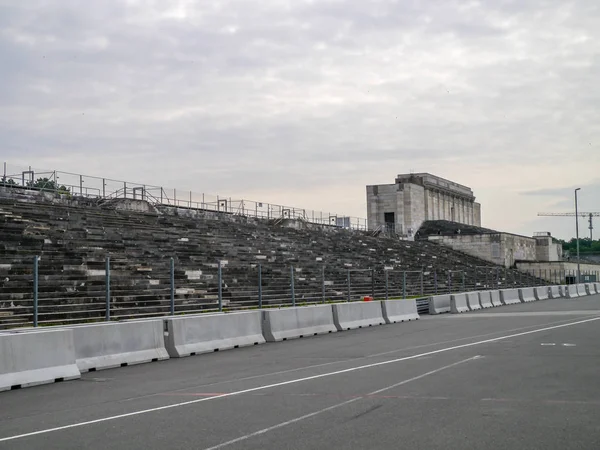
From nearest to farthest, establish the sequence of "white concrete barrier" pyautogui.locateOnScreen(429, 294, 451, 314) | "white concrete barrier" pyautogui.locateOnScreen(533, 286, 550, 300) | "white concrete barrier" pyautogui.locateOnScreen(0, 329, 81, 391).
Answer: "white concrete barrier" pyautogui.locateOnScreen(0, 329, 81, 391), "white concrete barrier" pyautogui.locateOnScreen(429, 294, 451, 314), "white concrete barrier" pyautogui.locateOnScreen(533, 286, 550, 300)

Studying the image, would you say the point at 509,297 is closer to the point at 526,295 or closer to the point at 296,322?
the point at 526,295

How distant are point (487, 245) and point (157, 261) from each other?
1959 inches

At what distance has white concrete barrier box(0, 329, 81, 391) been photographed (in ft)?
42.6

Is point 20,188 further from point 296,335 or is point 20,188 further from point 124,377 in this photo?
point 124,377

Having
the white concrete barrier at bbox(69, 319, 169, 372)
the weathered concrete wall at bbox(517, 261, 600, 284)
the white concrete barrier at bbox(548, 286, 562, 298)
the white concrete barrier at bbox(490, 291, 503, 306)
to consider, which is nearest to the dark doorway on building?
the weathered concrete wall at bbox(517, 261, 600, 284)

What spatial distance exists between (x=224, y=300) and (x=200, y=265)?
12.5 feet

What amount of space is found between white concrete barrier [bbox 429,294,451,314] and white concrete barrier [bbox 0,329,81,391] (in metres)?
23.3

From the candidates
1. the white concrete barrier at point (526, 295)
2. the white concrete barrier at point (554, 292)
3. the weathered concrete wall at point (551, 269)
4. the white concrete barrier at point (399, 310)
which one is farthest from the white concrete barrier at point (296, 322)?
the weathered concrete wall at point (551, 269)

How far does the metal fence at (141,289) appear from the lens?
71.4ft

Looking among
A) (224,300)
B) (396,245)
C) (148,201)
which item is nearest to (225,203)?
(148,201)

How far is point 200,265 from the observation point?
1282 inches

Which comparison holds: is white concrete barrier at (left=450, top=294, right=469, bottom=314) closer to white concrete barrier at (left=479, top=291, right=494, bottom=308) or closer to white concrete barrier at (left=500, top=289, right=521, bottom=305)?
white concrete barrier at (left=479, top=291, right=494, bottom=308)

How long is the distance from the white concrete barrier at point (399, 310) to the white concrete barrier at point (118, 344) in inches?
537

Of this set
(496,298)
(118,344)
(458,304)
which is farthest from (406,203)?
(118,344)
